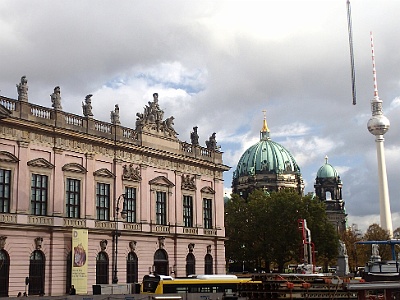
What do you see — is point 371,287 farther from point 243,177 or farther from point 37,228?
point 243,177

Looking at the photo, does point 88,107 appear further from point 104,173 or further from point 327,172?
point 327,172

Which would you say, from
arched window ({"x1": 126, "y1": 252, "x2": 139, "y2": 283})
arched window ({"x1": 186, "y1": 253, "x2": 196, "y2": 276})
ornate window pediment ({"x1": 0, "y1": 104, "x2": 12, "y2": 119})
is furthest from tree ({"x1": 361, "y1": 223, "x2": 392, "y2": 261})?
ornate window pediment ({"x1": 0, "y1": 104, "x2": 12, "y2": 119})

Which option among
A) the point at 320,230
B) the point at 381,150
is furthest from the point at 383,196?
the point at 320,230

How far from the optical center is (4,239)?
4259cm

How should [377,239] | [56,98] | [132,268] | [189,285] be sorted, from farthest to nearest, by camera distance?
[377,239], [132,268], [56,98], [189,285]

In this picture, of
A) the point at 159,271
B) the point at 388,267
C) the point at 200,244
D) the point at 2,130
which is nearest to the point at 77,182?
the point at 2,130

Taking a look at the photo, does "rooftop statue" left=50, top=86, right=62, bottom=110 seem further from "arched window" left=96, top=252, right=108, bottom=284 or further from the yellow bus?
the yellow bus

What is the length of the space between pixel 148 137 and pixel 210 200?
11.8 meters

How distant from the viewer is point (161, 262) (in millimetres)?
56688

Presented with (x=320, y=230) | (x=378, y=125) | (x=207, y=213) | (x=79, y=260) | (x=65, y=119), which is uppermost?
(x=378, y=125)

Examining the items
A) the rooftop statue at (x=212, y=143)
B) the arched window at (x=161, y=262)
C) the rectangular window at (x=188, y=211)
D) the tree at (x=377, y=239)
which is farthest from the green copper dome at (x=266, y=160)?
the arched window at (x=161, y=262)

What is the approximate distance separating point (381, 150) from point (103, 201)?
108180 millimetres

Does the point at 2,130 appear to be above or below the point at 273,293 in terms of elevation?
above

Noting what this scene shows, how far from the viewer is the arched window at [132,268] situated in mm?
52656
